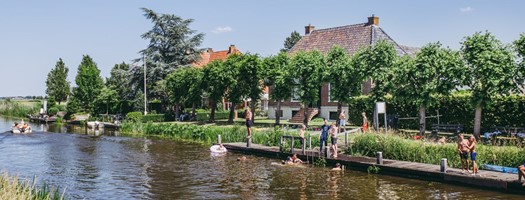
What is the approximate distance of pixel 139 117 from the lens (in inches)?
2301

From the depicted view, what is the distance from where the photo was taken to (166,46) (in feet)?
211

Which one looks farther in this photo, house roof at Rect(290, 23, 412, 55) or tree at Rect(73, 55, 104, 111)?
tree at Rect(73, 55, 104, 111)

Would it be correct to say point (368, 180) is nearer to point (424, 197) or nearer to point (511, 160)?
point (424, 197)

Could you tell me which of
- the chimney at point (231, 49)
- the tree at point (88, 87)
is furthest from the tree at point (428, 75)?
the tree at point (88, 87)

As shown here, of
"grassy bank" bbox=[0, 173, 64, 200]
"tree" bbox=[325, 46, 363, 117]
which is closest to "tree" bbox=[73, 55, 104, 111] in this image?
"tree" bbox=[325, 46, 363, 117]

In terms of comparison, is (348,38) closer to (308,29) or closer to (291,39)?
(308,29)

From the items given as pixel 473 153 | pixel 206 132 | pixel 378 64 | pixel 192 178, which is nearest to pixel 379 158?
pixel 473 153

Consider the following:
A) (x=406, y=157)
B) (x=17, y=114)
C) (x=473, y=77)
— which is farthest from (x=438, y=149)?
(x=17, y=114)

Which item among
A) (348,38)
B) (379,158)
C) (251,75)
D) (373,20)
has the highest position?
(373,20)

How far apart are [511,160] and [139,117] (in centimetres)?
4454

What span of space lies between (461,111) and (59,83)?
255ft

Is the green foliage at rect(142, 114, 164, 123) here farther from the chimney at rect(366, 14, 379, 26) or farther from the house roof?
the chimney at rect(366, 14, 379, 26)

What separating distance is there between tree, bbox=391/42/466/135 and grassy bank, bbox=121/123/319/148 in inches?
326

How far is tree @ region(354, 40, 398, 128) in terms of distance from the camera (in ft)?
123
